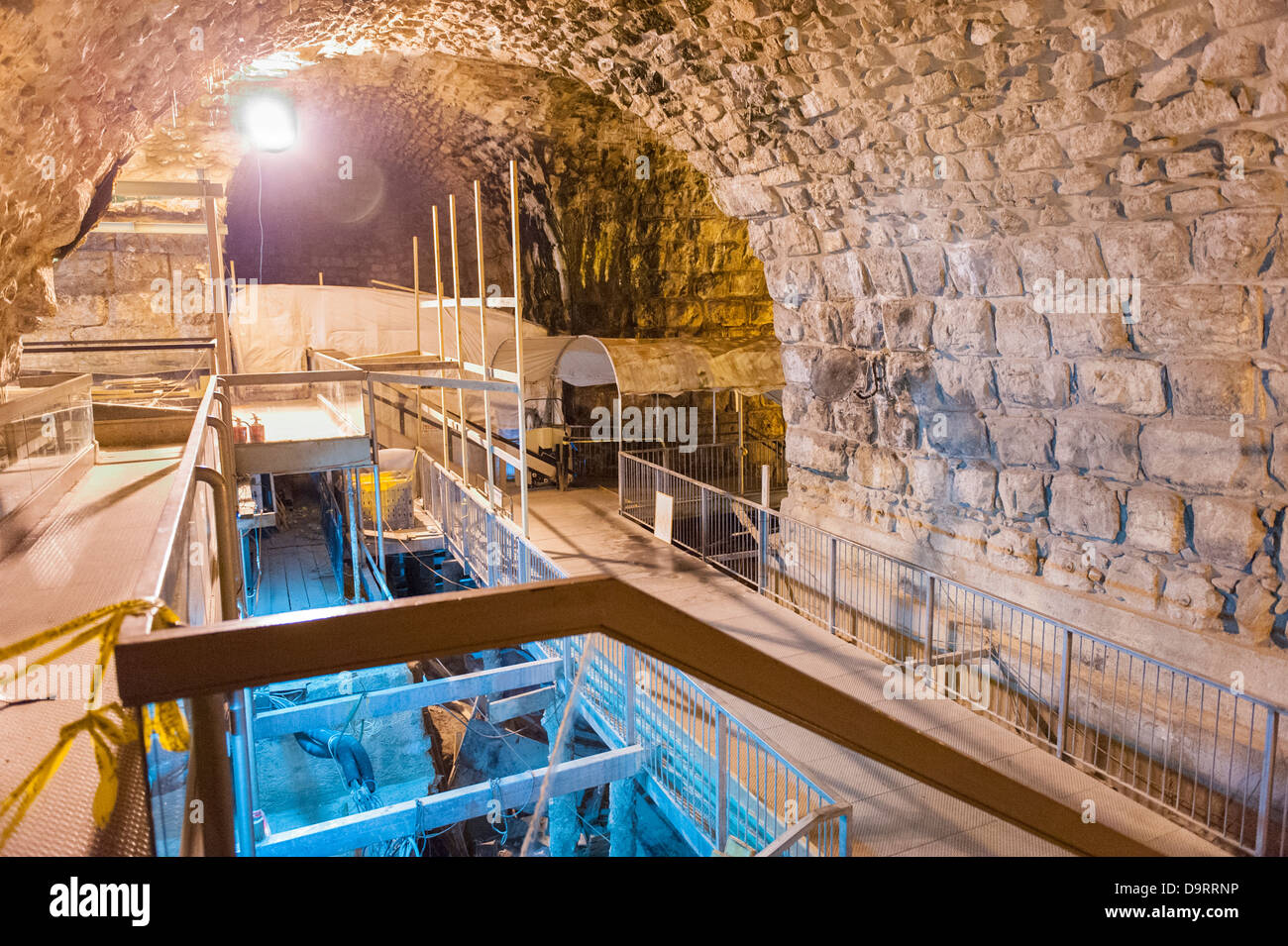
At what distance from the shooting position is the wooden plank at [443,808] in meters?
5.21

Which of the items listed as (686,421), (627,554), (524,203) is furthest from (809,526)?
(524,203)

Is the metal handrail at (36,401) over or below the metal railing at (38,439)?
over

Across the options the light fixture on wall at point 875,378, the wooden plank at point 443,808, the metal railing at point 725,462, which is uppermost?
the light fixture on wall at point 875,378

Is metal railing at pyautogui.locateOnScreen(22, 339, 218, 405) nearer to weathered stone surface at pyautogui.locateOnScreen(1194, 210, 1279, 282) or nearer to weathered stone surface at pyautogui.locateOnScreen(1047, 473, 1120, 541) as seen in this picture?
weathered stone surface at pyautogui.locateOnScreen(1047, 473, 1120, 541)

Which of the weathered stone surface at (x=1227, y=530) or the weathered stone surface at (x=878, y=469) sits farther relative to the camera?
the weathered stone surface at (x=878, y=469)

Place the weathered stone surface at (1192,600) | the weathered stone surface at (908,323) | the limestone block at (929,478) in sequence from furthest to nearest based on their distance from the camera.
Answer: the limestone block at (929,478) → the weathered stone surface at (908,323) → the weathered stone surface at (1192,600)

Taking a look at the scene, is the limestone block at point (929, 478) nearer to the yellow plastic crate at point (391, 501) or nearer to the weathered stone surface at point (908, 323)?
the weathered stone surface at point (908, 323)

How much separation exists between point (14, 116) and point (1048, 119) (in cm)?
545

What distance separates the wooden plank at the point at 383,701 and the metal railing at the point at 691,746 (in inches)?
25.4

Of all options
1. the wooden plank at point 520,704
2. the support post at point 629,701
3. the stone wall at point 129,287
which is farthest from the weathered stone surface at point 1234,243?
the stone wall at point 129,287

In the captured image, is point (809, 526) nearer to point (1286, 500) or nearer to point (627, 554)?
point (627, 554)

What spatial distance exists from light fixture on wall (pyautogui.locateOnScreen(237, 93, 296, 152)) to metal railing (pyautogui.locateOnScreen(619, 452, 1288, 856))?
6746mm

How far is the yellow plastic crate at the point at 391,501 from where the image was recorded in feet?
37.5

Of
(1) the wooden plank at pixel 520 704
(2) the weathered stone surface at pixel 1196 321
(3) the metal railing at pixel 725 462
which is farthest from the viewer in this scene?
(3) the metal railing at pixel 725 462
